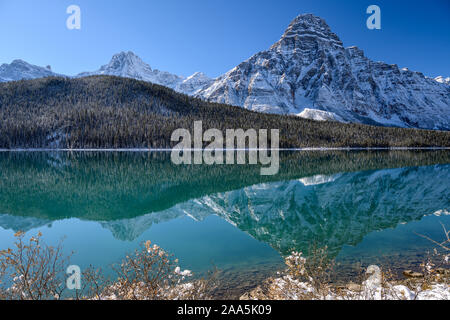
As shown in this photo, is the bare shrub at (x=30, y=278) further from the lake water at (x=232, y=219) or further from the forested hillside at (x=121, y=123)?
the forested hillside at (x=121, y=123)

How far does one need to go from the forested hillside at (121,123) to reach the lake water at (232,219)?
340 feet

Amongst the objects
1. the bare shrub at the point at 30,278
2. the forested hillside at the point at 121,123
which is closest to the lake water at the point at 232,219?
the bare shrub at the point at 30,278

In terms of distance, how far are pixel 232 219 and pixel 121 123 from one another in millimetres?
137814

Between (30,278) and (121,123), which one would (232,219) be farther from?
(121,123)

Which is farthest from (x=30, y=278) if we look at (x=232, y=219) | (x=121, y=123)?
(x=121, y=123)

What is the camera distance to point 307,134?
169 m

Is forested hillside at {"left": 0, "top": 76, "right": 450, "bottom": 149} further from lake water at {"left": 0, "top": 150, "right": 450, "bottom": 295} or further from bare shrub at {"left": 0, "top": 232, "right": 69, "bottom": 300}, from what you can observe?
bare shrub at {"left": 0, "top": 232, "right": 69, "bottom": 300}

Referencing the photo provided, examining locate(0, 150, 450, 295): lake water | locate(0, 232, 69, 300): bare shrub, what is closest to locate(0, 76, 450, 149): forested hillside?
locate(0, 150, 450, 295): lake water

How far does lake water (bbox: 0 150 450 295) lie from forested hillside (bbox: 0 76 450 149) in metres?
104

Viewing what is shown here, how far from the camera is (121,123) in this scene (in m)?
144

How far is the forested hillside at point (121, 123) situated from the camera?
13000 centimetres

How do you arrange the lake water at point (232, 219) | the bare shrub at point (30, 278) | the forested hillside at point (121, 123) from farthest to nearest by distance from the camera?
1. the forested hillside at point (121, 123)
2. the lake water at point (232, 219)
3. the bare shrub at point (30, 278)
